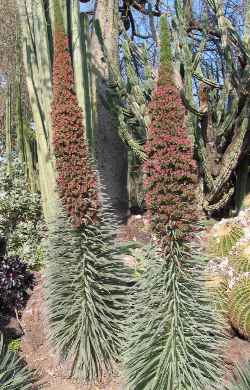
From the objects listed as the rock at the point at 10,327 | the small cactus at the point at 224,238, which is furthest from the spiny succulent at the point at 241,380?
the rock at the point at 10,327

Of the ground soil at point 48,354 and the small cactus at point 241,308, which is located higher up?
the small cactus at point 241,308

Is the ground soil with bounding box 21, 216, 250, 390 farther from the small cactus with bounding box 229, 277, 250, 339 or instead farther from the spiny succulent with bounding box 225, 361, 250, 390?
the spiny succulent with bounding box 225, 361, 250, 390

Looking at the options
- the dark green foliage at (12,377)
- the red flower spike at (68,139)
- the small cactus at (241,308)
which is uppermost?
the red flower spike at (68,139)

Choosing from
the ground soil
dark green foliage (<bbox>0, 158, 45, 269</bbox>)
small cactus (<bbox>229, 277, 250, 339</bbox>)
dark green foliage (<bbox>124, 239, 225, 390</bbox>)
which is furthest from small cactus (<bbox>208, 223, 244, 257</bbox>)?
dark green foliage (<bbox>0, 158, 45, 269</bbox>)

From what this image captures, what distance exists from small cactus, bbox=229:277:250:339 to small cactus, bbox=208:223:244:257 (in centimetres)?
77

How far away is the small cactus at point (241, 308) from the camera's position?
396 cm

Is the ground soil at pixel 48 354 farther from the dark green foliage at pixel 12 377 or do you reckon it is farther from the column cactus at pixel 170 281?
the dark green foliage at pixel 12 377

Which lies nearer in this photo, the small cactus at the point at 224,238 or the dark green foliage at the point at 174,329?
the dark green foliage at the point at 174,329

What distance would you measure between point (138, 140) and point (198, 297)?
4.97 metres

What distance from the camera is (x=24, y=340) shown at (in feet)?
15.9

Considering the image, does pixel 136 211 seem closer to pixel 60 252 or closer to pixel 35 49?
pixel 35 49

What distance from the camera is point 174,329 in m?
2.89

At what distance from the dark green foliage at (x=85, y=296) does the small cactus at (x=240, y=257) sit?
1171mm

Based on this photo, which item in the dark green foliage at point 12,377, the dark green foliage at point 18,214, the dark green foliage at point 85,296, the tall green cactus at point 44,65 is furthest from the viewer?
the dark green foliage at point 18,214
